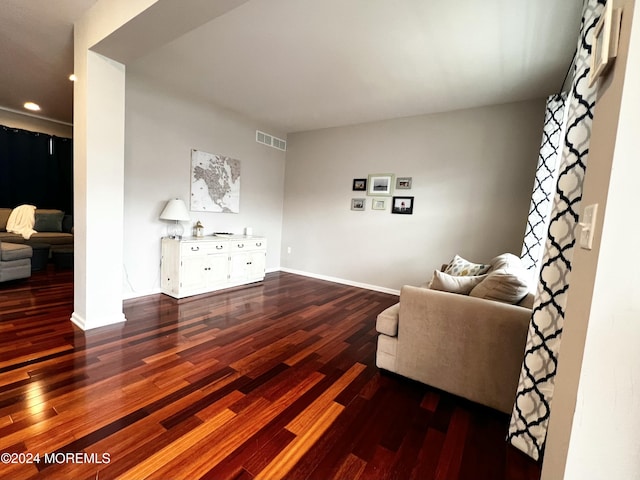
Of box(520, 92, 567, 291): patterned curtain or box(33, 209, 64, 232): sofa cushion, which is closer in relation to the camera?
box(520, 92, 567, 291): patterned curtain

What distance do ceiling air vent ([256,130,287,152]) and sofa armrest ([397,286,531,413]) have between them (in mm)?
3909

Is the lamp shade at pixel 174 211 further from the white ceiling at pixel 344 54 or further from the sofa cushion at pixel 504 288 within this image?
the sofa cushion at pixel 504 288

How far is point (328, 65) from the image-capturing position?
2.75 meters

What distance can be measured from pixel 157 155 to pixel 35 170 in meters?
3.45

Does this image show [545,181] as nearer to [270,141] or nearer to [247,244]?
[247,244]

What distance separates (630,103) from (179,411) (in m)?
2.18

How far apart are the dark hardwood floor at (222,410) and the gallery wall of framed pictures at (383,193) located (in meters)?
2.15

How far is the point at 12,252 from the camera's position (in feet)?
11.4

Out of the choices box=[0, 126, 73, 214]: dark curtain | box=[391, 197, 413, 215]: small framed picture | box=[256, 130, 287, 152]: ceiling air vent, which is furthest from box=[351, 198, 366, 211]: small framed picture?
box=[0, 126, 73, 214]: dark curtain

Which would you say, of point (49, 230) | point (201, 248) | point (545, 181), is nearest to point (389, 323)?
point (545, 181)

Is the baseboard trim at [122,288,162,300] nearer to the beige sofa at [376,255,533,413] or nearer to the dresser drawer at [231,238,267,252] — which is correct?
the dresser drawer at [231,238,267,252]

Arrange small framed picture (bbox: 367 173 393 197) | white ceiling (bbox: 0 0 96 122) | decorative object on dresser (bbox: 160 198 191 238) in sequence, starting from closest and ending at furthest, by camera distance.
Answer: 1. white ceiling (bbox: 0 0 96 122)
2. decorative object on dresser (bbox: 160 198 191 238)
3. small framed picture (bbox: 367 173 393 197)

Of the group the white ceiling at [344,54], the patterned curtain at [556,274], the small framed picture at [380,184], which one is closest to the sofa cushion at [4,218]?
the white ceiling at [344,54]

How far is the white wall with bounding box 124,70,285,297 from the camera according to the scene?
10.9 feet
